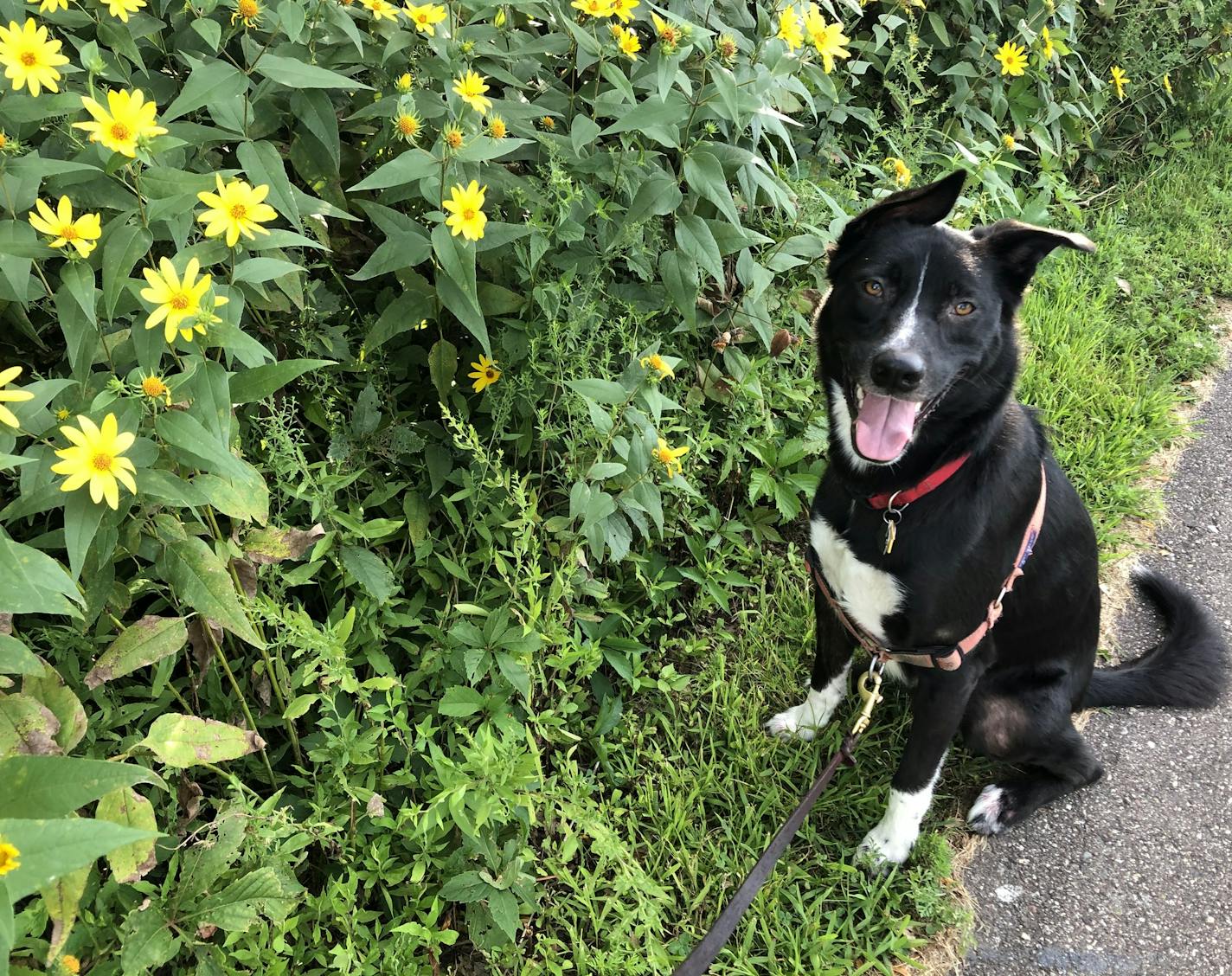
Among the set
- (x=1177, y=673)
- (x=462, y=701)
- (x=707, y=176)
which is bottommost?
(x=462, y=701)

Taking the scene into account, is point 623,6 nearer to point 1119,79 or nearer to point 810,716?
point 810,716

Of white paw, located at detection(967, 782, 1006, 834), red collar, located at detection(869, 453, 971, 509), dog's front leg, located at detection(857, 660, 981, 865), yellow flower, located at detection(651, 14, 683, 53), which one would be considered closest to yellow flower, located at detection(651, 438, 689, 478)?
red collar, located at detection(869, 453, 971, 509)

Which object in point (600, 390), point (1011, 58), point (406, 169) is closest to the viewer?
point (406, 169)

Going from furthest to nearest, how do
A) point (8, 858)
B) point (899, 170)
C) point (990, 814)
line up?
point (899, 170) → point (990, 814) → point (8, 858)

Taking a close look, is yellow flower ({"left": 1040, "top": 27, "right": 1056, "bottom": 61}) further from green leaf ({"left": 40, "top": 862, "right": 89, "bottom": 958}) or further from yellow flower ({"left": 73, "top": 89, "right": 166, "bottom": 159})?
green leaf ({"left": 40, "top": 862, "right": 89, "bottom": 958})

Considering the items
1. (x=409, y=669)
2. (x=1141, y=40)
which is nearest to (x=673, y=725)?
(x=409, y=669)

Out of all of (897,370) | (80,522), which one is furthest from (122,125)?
(897,370)

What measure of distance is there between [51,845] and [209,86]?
4.55 ft

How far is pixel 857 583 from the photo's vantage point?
6.75ft

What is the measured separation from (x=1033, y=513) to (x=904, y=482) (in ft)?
1.21

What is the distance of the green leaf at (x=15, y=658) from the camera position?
1.30 m

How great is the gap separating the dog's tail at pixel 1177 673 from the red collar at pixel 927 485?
0.94 metres

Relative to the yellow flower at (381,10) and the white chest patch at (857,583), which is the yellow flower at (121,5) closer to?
the yellow flower at (381,10)

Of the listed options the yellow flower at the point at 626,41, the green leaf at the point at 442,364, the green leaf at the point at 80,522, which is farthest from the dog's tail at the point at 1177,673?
the green leaf at the point at 80,522
